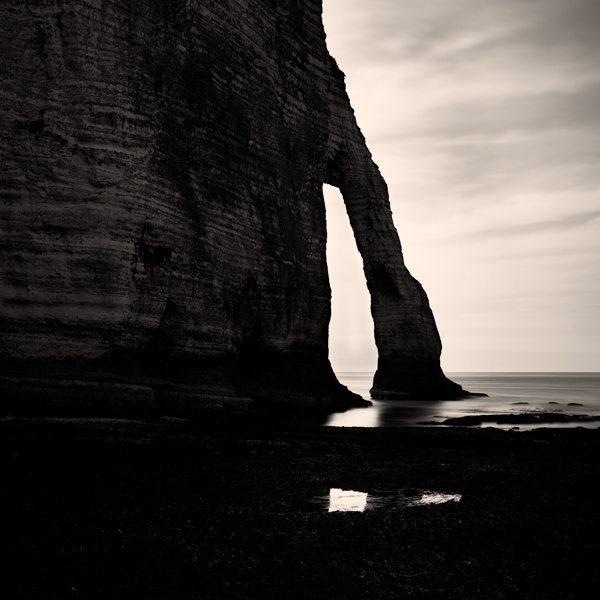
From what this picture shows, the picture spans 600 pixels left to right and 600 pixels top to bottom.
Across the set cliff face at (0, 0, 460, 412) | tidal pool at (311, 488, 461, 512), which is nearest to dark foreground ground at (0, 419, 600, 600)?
tidal pool at (311, 488, 461, 512)

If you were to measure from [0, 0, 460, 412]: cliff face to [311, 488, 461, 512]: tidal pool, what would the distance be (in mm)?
7735

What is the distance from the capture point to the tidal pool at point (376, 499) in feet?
26.9

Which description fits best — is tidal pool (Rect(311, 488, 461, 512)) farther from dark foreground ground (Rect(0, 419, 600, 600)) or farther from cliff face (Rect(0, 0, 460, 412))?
cliff face (Rect(0, 0, 460, 412))

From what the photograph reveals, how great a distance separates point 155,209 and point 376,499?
1238 cm

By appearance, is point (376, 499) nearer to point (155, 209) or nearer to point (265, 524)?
point (265, 524)

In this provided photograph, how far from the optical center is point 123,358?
57.9ft

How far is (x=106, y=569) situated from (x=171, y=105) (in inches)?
706

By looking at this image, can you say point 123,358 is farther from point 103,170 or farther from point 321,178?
point 321,178

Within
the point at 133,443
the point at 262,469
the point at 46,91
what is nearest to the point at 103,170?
the point at 46,91

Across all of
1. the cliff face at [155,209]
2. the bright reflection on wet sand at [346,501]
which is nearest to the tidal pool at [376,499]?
the bright reflection on wet sand at [346,501]

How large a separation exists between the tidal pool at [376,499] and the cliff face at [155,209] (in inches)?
305

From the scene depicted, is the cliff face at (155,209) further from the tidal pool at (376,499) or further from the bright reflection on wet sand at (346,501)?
the tidal pool at (376,499)

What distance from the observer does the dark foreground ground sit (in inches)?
208

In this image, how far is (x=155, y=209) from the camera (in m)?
18.8
